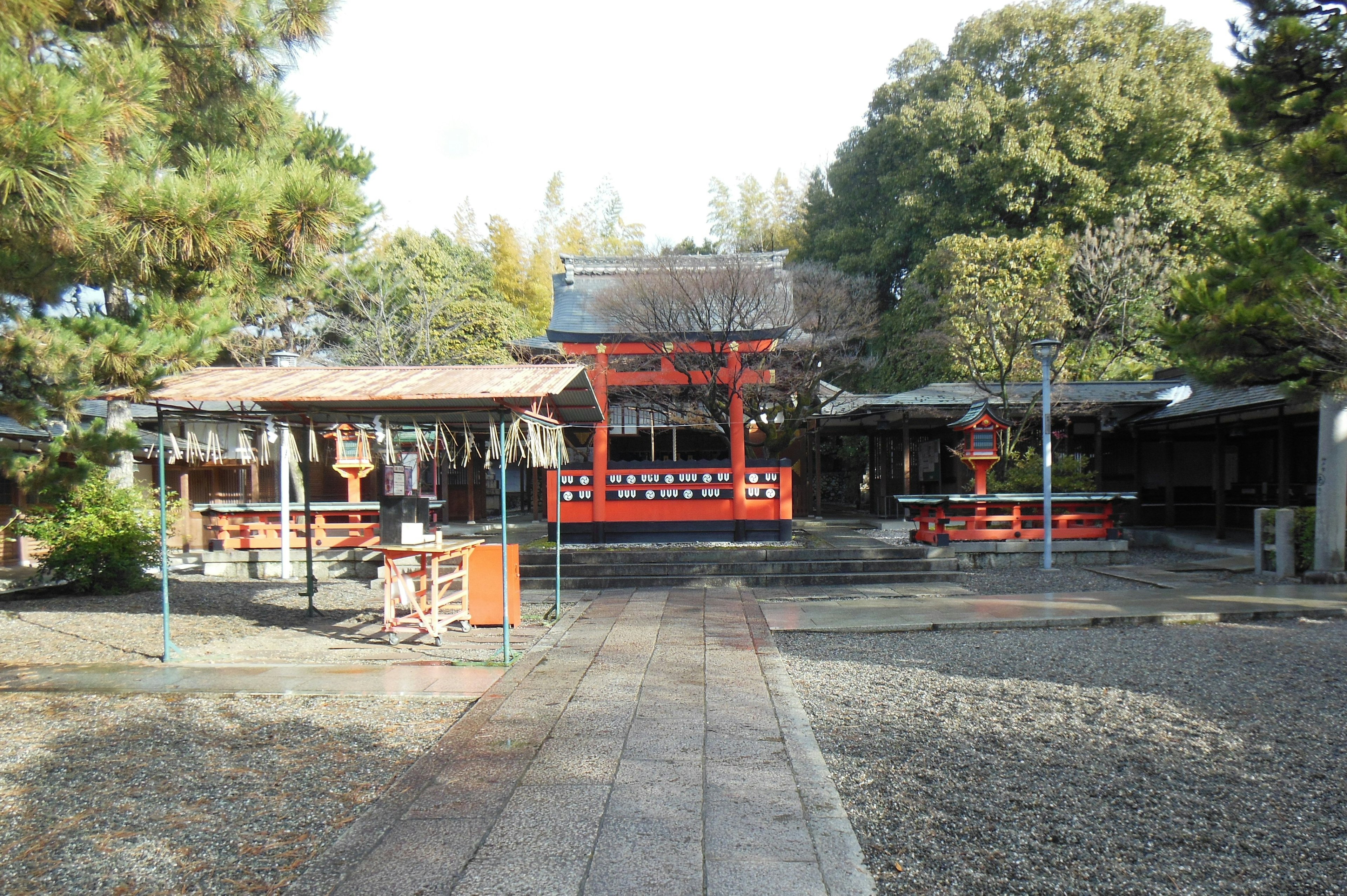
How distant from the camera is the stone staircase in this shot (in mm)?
10859

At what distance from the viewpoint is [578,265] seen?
1616cm

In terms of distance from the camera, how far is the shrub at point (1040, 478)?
525 inches

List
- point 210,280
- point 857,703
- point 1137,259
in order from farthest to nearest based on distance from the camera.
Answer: point 1137,259 < point 210,280 < point 857,703

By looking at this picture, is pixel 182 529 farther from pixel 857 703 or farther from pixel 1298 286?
pixel 1298 286

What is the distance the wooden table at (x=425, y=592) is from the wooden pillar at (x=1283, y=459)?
1320 centimetres

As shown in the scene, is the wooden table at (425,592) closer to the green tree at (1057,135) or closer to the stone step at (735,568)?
the stone step at (735,568)

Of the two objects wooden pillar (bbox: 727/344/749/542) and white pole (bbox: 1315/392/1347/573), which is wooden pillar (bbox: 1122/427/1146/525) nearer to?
white pole (bbox: 1315/392/1347/573)

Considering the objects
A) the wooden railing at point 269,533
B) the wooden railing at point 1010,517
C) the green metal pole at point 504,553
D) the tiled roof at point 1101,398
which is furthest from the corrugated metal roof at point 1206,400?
the wooden railing at point 269,533

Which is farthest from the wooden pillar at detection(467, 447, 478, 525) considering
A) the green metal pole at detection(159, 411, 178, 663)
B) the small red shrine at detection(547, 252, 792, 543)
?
the green metal pole at detection(159, 411, 178, 663)

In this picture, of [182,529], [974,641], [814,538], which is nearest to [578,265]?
[814,538]

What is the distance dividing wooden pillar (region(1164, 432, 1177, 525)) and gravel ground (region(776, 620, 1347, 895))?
1053 centimetres

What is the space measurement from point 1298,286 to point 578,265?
38.2 ft

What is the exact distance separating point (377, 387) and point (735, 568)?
6.06 metres

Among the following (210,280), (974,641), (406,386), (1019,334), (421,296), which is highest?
(421,296)
